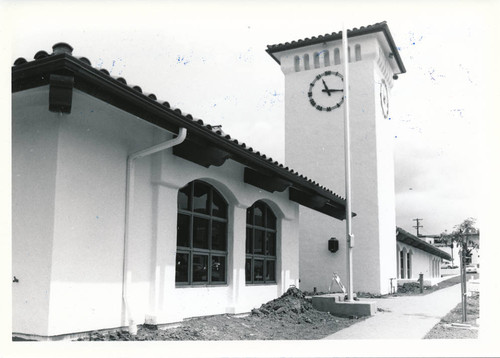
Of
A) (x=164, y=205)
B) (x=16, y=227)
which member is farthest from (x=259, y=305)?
(x=16, y=227)

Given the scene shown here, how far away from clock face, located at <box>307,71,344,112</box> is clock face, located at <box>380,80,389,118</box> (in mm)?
1570

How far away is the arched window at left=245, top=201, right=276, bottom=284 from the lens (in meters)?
10.5

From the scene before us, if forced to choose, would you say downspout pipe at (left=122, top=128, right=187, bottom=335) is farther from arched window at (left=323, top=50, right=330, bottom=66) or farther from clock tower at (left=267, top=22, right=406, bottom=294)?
arched window at (left=323, top=50, right=330, bottom=66)

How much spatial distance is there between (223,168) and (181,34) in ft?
8.43

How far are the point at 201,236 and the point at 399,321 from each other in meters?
4.49

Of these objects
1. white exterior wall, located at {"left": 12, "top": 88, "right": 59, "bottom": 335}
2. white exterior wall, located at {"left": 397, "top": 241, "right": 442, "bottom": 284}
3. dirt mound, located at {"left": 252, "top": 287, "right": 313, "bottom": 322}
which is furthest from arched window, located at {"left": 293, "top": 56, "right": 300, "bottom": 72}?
white exterior wall, located at {"left": 12, "top": 88, "right": 59, "bottom": 335}

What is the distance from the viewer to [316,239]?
59.2 ft

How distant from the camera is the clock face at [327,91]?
17.9 m

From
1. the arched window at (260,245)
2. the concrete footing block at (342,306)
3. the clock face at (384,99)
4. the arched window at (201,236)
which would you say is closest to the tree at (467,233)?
the concrete footing block at (342,306)

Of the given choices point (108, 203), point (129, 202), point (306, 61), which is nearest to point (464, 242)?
point (129, 202)

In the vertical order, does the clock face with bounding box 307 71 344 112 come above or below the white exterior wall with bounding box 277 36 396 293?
above

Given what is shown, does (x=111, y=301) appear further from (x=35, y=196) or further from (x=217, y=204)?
(x=217, y=204)

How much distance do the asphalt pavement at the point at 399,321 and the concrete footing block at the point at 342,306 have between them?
23 cm

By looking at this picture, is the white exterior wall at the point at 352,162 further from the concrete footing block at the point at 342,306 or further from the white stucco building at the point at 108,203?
the white stucco building at the point at 108,203
